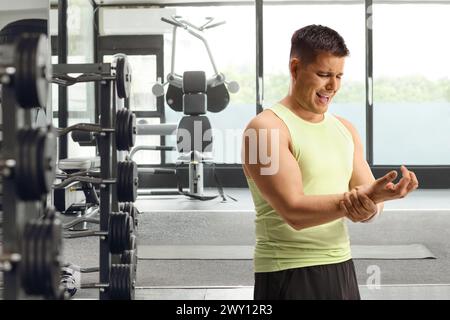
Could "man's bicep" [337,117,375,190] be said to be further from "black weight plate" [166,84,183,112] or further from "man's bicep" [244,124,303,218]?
"black weight plate" [166,84,183,112]

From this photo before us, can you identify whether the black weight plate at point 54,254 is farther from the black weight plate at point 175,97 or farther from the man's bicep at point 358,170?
the black weight plate at point 175,97

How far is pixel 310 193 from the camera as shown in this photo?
1.50 metres

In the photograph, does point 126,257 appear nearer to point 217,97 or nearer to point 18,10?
point 18,10

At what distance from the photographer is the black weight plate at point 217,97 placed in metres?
6.55

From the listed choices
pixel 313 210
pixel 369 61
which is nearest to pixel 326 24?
pixel 369 61

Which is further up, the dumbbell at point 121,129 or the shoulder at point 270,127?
the dumbbell at point 121,129

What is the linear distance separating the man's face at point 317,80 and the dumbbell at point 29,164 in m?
0.54

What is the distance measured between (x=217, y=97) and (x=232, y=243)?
1.94 meters

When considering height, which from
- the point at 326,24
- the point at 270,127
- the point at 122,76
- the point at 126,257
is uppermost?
the point at 326,24

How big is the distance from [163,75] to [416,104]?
2.58 m

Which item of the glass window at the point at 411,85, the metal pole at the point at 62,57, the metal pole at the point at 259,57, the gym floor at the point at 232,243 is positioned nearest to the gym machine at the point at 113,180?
the gym floor at the point at 232,243

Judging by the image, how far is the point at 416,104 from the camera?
7.25 m
